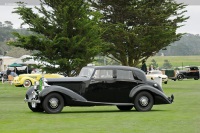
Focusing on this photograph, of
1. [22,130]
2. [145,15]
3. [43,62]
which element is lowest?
[22,130]

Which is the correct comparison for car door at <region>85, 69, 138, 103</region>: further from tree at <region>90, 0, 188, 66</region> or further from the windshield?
tree at <region>90, 0, 188, 66</region>

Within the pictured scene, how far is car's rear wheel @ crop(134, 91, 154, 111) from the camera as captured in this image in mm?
20727

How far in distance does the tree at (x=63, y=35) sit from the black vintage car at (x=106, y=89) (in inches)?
540

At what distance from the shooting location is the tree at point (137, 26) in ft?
173

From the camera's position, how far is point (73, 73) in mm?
36750

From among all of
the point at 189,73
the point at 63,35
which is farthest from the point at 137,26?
the point at 189,73

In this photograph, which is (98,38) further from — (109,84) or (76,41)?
(109,84)

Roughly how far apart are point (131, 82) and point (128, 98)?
1.84ft

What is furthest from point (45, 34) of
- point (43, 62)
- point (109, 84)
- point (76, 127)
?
point (76, 127)

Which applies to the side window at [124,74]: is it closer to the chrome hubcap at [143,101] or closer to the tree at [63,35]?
the chrome hubcap at [143,101]

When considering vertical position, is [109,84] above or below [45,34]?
below

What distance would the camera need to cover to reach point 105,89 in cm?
2078

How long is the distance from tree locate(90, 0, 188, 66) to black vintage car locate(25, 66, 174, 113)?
31.0 meters

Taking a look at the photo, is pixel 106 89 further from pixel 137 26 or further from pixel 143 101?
pixel 137 26
